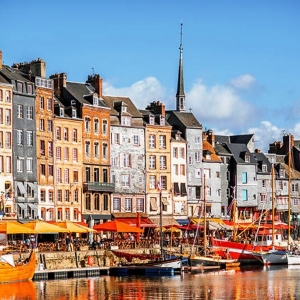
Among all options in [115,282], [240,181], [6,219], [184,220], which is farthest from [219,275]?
[240,181]

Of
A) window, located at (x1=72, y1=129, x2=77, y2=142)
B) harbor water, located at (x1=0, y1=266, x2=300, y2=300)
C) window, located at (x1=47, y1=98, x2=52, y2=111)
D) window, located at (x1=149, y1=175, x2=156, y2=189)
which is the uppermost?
window, located at (x1=47, y1=98, x2=52, y2=111)

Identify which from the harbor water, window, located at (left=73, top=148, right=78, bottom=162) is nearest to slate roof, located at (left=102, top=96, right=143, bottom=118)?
window, located at (left=73, top=148, right=78, bottom=162)

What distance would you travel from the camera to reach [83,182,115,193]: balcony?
106094 mm

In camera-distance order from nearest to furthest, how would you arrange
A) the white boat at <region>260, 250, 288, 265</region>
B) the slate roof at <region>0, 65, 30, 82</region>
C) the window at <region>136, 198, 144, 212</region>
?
the slate roof at <region>0, 65, 30, 82</region> < the white boat at <region>260, 250, 288, 265</region> < the window at <region>136, 198, 144, 212</region>

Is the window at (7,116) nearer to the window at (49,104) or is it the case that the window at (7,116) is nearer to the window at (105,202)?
the window at (49,104)

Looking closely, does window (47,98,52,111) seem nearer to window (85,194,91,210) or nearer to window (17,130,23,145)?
window (17,130,23,145)

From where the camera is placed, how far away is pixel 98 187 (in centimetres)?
10706

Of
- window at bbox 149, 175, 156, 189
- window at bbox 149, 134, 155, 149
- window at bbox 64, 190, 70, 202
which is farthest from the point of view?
window at bbox 149, 175, 156, 189

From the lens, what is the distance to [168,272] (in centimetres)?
8500

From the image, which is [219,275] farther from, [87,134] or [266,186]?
[266,186]

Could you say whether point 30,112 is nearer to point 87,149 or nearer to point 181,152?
point 87,149

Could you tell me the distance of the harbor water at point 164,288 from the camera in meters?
70.1

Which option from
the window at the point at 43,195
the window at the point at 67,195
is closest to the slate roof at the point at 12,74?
the window at the point at 43,195

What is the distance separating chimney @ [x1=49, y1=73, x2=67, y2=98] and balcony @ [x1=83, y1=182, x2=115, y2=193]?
8.89 meters
